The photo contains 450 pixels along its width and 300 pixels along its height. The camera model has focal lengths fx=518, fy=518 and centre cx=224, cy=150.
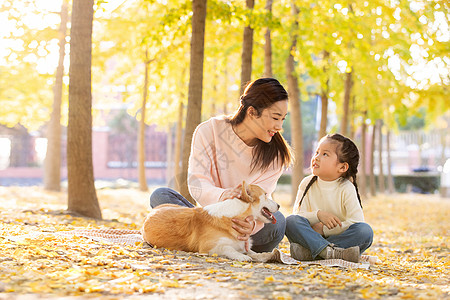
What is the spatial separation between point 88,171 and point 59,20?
8.13 m

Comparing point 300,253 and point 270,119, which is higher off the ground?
point 270,119

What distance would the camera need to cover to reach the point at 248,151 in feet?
16.0

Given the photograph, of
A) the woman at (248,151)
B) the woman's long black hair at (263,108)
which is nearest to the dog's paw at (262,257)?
the woman at (248,151)

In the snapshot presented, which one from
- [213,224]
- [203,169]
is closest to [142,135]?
[203,169]

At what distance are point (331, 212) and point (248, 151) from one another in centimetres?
97

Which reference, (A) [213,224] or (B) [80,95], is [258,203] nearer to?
(A) [213,224]

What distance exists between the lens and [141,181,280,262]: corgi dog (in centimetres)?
418

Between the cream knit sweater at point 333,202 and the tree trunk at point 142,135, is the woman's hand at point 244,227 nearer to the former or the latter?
the cream knit sweater at point 333,202

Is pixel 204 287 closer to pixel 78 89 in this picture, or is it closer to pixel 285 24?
pixel 78 89

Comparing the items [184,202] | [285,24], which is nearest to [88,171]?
[184,202]

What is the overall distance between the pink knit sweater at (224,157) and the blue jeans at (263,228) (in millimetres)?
308

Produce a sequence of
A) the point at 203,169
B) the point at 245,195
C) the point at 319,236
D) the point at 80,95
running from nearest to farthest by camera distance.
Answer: the point at 245,195 → the point at 319,236 → the point at 203,169 → the point at 80,95

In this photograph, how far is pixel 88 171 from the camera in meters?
7.36

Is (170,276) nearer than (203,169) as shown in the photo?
Yes
